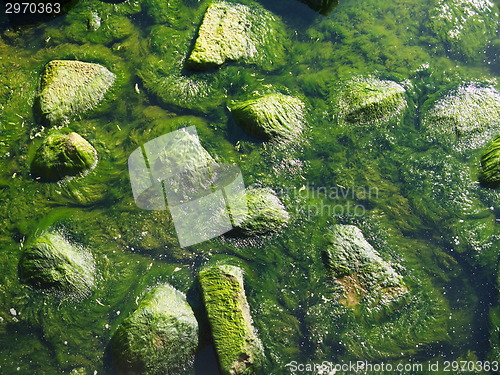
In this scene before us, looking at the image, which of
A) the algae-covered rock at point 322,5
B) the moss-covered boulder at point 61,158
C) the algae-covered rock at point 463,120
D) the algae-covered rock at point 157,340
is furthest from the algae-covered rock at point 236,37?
the algae-covered rock at point 157,340

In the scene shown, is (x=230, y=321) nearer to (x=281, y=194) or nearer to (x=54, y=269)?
(x=281, y=194)

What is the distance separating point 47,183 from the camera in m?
3.88

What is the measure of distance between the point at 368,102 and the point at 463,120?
3.07 feet

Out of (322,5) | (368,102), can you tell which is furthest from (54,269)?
(322,5)

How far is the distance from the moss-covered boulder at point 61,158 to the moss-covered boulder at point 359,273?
2.28 metres

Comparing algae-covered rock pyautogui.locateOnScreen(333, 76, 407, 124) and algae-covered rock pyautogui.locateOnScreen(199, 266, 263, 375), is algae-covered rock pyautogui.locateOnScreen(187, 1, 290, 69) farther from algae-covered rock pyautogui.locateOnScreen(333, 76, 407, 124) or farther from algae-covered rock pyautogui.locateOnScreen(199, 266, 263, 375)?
algae-covered rock pyautogui.locateOnScreen(199, 266, 263, 375)

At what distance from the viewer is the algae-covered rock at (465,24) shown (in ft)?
15.4

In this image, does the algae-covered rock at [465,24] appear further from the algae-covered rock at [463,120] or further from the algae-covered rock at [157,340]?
the algae-covered rock at [157,340]

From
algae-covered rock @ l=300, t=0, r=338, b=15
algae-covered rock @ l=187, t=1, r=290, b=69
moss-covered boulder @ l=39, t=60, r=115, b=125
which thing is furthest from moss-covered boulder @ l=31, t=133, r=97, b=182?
algae-covered rock @ l=300, t=0, r=338, b=15

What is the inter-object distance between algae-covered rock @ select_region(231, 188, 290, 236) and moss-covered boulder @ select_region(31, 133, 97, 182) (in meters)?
1.43

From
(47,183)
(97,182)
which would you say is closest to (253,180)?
(97,182)

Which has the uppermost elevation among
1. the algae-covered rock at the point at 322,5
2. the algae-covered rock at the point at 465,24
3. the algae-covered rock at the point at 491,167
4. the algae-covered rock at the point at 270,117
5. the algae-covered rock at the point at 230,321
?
the algae-covered rock at the point at 465,24

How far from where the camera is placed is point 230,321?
129 inches

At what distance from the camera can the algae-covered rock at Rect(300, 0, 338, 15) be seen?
481 centimetres
